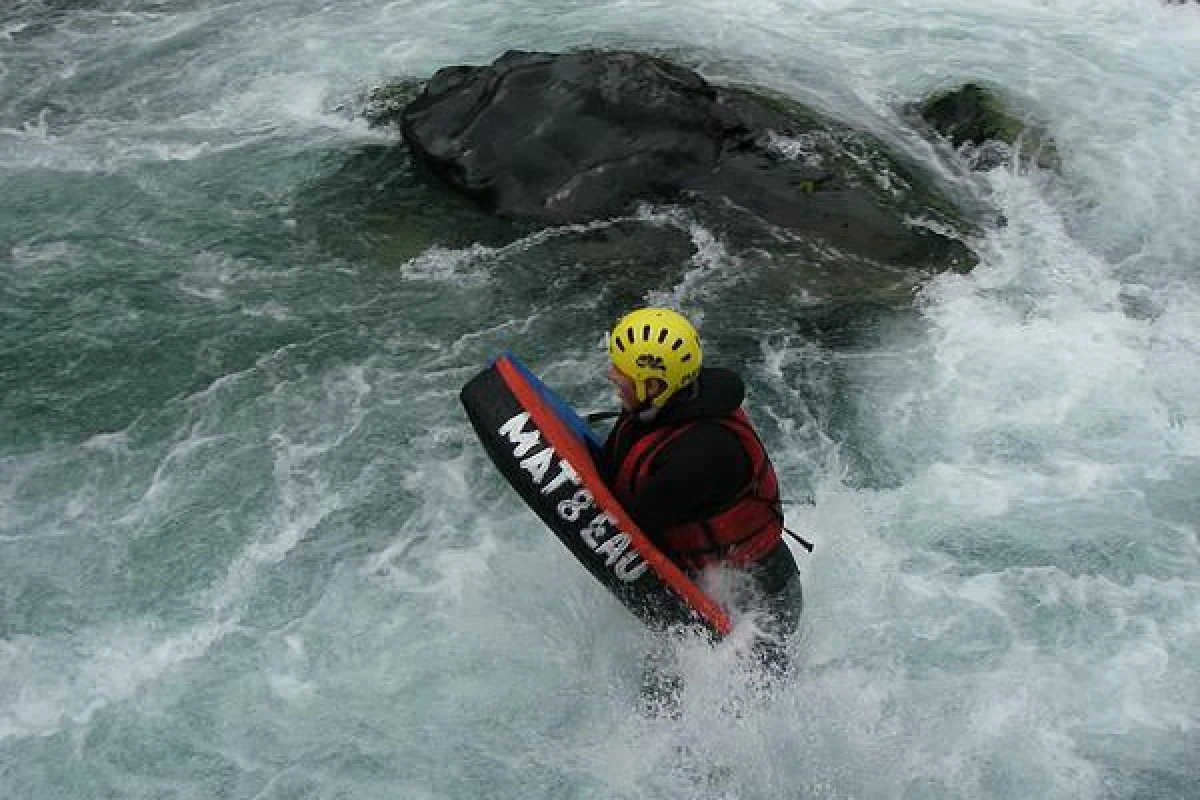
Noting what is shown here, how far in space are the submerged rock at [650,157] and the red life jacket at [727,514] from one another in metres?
4.72

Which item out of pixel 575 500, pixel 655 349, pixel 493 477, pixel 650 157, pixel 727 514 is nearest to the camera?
pixel 655 349

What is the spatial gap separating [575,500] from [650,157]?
17.7 feet

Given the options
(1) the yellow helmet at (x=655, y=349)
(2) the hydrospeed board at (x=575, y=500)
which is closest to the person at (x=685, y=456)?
(1) the yellow helmet at (x=655, y=349)

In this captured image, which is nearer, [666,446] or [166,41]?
[666,446]

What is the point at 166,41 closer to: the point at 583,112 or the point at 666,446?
the point at 583,112

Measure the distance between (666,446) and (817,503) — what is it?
2536mm

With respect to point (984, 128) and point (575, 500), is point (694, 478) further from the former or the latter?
point (984, 128)

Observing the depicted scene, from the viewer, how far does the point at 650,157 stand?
1009 cm

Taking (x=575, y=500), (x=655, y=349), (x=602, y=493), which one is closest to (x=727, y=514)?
(x=602, y=493)

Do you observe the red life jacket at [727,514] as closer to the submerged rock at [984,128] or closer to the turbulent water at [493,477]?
the turbulent water at [493,477]

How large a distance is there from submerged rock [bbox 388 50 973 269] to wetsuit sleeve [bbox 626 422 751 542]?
4954mm

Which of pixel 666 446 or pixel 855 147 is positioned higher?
pixel 666 446

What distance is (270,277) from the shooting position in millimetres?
9391

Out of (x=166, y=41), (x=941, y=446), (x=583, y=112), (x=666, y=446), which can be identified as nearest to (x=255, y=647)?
(x=666, y=446)
